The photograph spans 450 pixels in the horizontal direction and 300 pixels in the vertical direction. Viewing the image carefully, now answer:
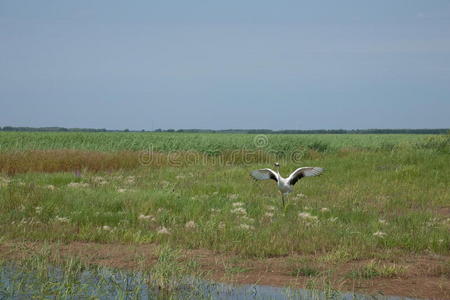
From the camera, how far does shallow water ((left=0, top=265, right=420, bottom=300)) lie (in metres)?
6.65

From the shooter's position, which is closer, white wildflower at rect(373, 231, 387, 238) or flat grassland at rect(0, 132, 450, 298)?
flat grassland at rect(0, 132, 450, 298)

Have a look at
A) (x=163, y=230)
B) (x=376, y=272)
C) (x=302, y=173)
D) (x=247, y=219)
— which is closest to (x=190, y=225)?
(x=163, y=230)

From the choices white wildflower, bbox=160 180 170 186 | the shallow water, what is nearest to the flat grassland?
white wildflower, bbox=160 180 170 186

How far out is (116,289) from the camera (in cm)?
704

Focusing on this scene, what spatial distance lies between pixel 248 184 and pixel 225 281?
968 centimetres

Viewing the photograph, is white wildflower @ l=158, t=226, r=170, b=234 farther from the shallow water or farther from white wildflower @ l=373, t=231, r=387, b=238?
white wildflower @ l=373, t=231, r=387, b=238

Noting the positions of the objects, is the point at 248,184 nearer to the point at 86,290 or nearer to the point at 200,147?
the point at 86,290

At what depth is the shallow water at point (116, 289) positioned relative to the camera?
6.65 metres

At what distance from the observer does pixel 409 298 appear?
7.04 m

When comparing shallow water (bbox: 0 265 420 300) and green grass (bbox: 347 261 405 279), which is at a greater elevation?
green grass (bbox: 347 261 405 279)

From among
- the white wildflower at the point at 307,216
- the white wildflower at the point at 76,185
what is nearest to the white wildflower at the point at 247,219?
the white wildflower at the point at 307,216

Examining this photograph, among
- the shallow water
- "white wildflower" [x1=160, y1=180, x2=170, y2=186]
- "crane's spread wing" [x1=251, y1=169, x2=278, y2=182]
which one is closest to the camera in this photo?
the shallow water

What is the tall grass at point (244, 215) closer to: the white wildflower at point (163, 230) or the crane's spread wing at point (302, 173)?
the white wildflower at point (163, 230)

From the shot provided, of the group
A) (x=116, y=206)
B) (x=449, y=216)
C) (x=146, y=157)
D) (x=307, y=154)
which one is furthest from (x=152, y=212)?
(x=307, y=154)
